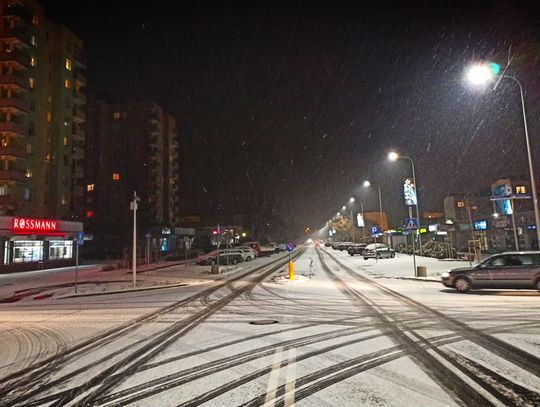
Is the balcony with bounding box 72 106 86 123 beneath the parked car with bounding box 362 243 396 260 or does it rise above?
above

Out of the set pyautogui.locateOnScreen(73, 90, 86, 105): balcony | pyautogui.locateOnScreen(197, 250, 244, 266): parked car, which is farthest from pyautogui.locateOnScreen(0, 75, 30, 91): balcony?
pyautogui.locateOnScreen(197, 250, 244, 266): parked car

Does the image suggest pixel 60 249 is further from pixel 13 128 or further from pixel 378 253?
pixel 378 253

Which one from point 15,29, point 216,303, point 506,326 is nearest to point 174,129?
point 15,29

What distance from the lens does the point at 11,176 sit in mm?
40500

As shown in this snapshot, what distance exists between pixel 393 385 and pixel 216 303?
9435mm

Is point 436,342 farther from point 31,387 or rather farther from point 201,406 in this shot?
point 31,387

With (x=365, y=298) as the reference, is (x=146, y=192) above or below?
above

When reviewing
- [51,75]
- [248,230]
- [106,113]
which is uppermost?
[106,113]

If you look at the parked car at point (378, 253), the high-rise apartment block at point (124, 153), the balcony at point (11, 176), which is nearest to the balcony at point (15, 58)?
the balcony at point (11, 176)

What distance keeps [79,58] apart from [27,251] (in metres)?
31.3

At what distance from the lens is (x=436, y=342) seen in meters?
7.68

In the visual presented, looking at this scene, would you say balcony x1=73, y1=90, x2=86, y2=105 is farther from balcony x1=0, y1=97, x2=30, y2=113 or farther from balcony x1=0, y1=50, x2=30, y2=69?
balcony x1=0, y1=97, x2=30, y2=113

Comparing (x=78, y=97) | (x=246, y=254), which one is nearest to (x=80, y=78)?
(x=78, y=97)

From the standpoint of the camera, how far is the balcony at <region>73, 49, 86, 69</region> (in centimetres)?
5362
